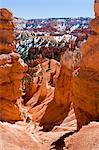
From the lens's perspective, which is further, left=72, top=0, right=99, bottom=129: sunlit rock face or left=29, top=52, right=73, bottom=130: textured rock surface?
left=29, top=52, right=73, bottom=130: textured rock surface

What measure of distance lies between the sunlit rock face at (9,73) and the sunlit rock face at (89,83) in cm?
942

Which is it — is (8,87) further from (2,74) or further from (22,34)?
(22,34)

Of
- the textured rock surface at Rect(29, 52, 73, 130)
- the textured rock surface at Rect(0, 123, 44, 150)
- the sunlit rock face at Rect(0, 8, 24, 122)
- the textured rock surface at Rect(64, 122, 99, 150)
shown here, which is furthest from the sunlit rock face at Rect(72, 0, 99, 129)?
the sunlit rock face at Rect(0, 8, 24, 122)

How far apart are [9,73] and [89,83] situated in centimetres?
1082

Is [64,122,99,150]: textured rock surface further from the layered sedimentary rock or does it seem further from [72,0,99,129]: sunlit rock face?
the layered sedimentary rock

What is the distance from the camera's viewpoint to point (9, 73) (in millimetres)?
26781

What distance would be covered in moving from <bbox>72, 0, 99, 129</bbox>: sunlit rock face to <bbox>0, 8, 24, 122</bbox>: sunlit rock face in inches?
371

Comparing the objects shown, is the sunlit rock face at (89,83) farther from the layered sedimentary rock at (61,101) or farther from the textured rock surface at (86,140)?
the layered sedimentary rock at (61,101)

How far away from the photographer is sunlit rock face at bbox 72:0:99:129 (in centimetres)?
1711

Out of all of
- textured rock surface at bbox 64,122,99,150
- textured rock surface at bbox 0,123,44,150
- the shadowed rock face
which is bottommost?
textured rock surface at bbox 0,123,44,150

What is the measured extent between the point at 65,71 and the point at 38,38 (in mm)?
71077

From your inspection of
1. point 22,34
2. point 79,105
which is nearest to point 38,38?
point 22,34

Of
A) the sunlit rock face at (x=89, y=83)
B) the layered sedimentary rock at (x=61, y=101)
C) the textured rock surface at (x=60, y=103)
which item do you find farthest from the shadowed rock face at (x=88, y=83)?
the layered sedimentary rock at (x=61, y=101)

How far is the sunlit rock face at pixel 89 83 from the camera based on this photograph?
56.1 feet
